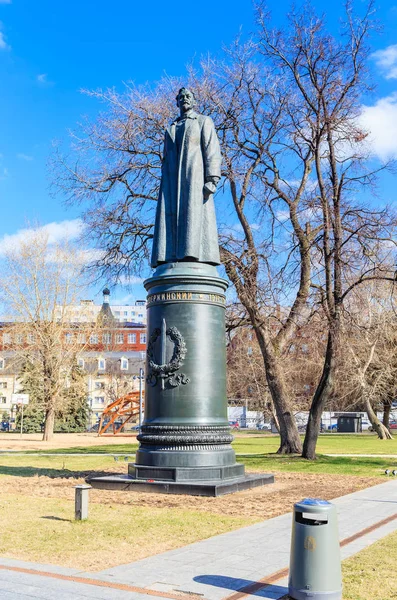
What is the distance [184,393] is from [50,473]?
5510mm

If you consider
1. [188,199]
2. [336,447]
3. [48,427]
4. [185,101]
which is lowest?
[336,447]

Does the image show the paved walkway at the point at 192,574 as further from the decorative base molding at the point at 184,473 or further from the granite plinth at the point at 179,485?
the decorative base molding at the point at 184,473

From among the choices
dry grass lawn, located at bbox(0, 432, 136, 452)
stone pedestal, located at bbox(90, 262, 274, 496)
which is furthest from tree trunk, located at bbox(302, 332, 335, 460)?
dry grass lawn, located at bbox(0, 432, 136, 452)

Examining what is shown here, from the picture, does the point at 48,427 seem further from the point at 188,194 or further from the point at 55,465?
the point at 188,194

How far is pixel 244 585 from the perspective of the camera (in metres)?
5.76

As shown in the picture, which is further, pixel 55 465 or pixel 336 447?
pixel 336 447

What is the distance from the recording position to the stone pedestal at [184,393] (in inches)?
456

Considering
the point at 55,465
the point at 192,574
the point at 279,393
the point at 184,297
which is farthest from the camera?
the point at 279,393

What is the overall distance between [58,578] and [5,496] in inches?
230

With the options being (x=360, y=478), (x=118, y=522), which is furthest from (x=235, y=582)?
(x=360, y=478)

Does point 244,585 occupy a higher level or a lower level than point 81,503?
lower

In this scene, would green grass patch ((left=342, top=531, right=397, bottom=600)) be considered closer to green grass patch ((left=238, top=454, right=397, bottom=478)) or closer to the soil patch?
the soil patch

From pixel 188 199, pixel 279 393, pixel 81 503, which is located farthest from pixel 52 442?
pixel 81 503

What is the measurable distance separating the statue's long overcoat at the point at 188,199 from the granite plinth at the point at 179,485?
424 centimetres
